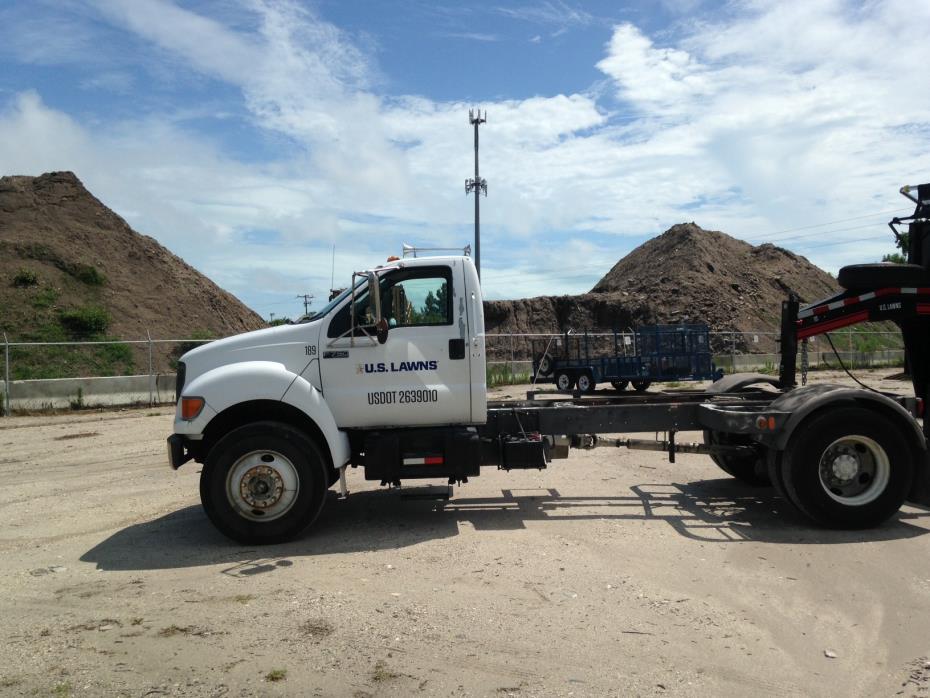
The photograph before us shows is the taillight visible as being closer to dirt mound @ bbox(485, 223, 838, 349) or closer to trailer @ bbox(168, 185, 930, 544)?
trailer @ bbox(168, 185, 930, 544)

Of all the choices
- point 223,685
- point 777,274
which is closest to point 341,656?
point 223,685

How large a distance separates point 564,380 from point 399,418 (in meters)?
17.9

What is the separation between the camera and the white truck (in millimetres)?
6219

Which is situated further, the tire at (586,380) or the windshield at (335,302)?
the tire at (586,380)

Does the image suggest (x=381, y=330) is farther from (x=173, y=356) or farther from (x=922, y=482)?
(x=173, y=356)

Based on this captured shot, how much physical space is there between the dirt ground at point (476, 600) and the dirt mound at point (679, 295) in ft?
116

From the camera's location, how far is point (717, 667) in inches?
155

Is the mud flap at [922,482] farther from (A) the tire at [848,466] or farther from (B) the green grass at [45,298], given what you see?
(B) the green grass at [45,298]

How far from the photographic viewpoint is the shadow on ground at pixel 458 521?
6.12 meters

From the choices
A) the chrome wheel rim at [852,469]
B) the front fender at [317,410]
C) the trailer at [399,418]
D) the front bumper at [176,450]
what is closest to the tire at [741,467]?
the trailer at [399,418]

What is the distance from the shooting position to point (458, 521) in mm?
7008

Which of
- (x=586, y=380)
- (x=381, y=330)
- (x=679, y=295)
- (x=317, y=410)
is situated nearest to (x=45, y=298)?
(x=586, y=380)

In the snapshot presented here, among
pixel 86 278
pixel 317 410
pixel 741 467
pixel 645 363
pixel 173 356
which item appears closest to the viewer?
pixel 317 410

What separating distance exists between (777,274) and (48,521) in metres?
53.2
